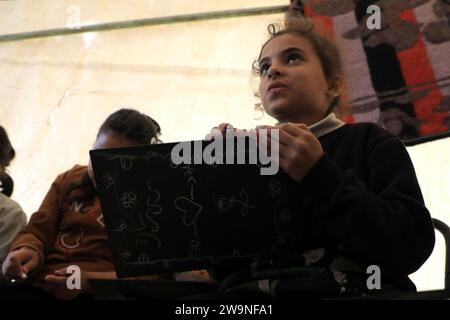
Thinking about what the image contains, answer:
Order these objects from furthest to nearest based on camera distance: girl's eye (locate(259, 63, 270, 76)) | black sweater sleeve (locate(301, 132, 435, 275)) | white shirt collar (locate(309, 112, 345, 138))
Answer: girl's eye (locate(259, 63, 270, 76))
white shirt collar (locate(309, 112, 345, 138))
black sweater sleeve (locate(301, 132, 435, 275))

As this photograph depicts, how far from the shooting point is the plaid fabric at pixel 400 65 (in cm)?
133

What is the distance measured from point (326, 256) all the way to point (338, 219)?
0.07 m

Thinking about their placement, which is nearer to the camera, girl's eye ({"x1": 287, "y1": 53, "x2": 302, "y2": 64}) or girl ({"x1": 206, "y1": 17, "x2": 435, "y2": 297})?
girl ({"x1": 206, "y1": 17, "x2": 435, "y2": 297})

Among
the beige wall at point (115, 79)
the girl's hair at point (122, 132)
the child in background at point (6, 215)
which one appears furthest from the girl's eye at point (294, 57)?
the child in background at point (6, 215)

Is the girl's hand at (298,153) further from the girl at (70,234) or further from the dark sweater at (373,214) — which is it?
the girl at (70,234)

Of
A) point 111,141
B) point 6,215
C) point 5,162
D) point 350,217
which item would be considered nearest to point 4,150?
point 5,162

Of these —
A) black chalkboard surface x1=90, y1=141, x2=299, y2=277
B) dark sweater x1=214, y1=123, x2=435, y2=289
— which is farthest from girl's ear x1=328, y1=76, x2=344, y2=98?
black chalkboard surface x1=90, y1=141, x2=299, y2=277

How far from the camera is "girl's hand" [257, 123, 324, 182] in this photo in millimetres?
662

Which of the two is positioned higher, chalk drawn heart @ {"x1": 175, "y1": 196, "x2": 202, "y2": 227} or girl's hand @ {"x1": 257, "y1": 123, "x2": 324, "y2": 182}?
girl's hand @ {"x1": 257, "y1": 123, "x2": 324, "y2": 182}

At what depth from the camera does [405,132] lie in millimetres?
1333

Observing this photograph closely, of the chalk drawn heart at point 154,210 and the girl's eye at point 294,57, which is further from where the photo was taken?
the girl's eye at point 294,57

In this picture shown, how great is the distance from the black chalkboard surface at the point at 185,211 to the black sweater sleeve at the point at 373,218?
0.04 meters

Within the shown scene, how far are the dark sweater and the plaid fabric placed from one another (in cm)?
59

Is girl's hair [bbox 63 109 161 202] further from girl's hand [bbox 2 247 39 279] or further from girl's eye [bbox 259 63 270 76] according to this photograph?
girl's eye [bbox 259 63 270 76]
